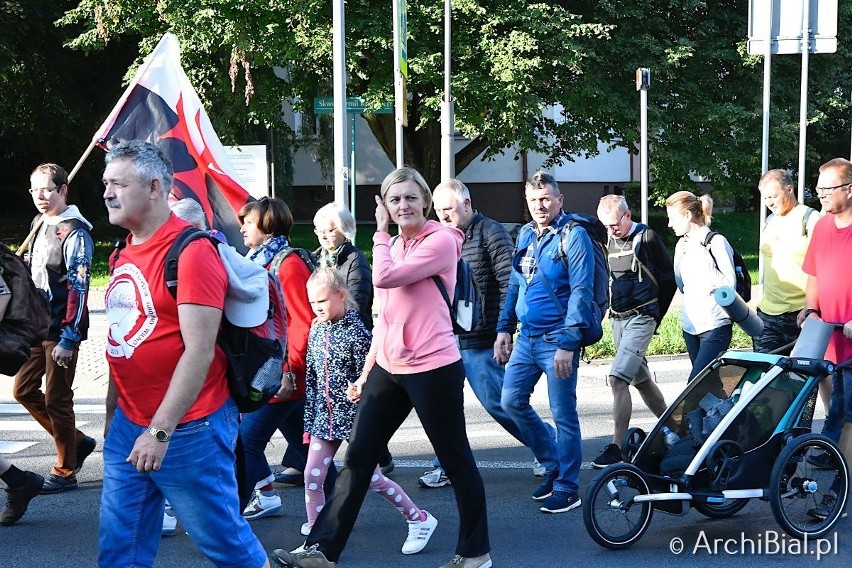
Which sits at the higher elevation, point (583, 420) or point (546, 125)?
point (546, 125)

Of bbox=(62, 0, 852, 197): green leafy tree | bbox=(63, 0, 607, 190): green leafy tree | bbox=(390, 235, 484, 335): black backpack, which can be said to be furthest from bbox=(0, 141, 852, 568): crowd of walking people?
bbox=(62, 0, 852, 197): green leafy tree

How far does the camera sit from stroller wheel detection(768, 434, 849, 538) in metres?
5.25

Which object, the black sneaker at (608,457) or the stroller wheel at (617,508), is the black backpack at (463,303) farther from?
the black sneaker at (608,457)

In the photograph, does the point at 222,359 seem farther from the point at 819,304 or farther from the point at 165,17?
the point at 165,17

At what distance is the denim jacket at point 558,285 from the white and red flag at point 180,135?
259 centimetres

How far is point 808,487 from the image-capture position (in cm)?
533

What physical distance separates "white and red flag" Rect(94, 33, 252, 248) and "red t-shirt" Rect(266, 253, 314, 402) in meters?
2.34

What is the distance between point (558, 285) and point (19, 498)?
119 inches

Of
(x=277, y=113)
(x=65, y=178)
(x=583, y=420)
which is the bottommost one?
(x=583, y=420)

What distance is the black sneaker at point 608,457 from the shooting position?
22.6 feet

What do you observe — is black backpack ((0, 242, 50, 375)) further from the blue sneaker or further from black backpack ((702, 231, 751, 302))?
black backpack ((702, 231, 751, 302))

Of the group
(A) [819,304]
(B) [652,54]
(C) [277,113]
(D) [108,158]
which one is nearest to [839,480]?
(A) [819,304]

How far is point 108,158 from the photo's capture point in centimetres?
359

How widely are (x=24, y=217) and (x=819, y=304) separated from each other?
36.2m
